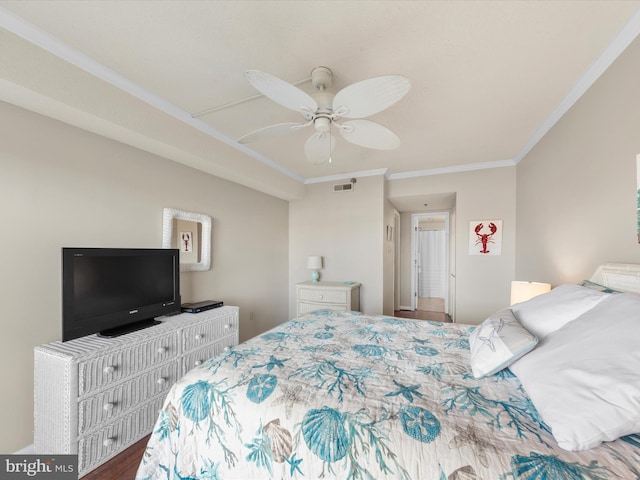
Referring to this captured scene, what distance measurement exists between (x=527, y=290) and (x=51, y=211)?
140 inches

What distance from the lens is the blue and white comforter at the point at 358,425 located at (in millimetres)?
726

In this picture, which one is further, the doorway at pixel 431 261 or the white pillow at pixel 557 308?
the doorway at pixel 431 261

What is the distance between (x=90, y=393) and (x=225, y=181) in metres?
2.25

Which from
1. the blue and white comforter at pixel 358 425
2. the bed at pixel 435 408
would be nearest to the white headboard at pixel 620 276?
the bed at pixel 435 408

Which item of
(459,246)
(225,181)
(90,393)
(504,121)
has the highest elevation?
(504,121)

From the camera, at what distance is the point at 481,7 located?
1226mm

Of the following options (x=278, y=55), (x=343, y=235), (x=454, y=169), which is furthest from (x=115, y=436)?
(x=454, y=169)

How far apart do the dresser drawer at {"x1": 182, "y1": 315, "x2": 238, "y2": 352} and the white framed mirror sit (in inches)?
24.4

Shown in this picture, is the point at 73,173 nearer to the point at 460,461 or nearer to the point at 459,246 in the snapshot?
the point at 460,461

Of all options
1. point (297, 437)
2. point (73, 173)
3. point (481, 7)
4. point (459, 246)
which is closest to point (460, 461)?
point (297, 437)

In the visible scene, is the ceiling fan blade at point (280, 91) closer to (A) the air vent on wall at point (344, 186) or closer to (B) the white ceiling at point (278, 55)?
(B) the white ceiling at point (278, 55)

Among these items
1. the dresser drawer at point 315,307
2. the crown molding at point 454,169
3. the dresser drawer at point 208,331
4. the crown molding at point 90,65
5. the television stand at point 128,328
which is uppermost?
the crown molding at point 90,65

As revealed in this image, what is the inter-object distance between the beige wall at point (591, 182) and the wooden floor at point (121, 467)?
3030mm

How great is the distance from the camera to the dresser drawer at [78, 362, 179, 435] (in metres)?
1.50
